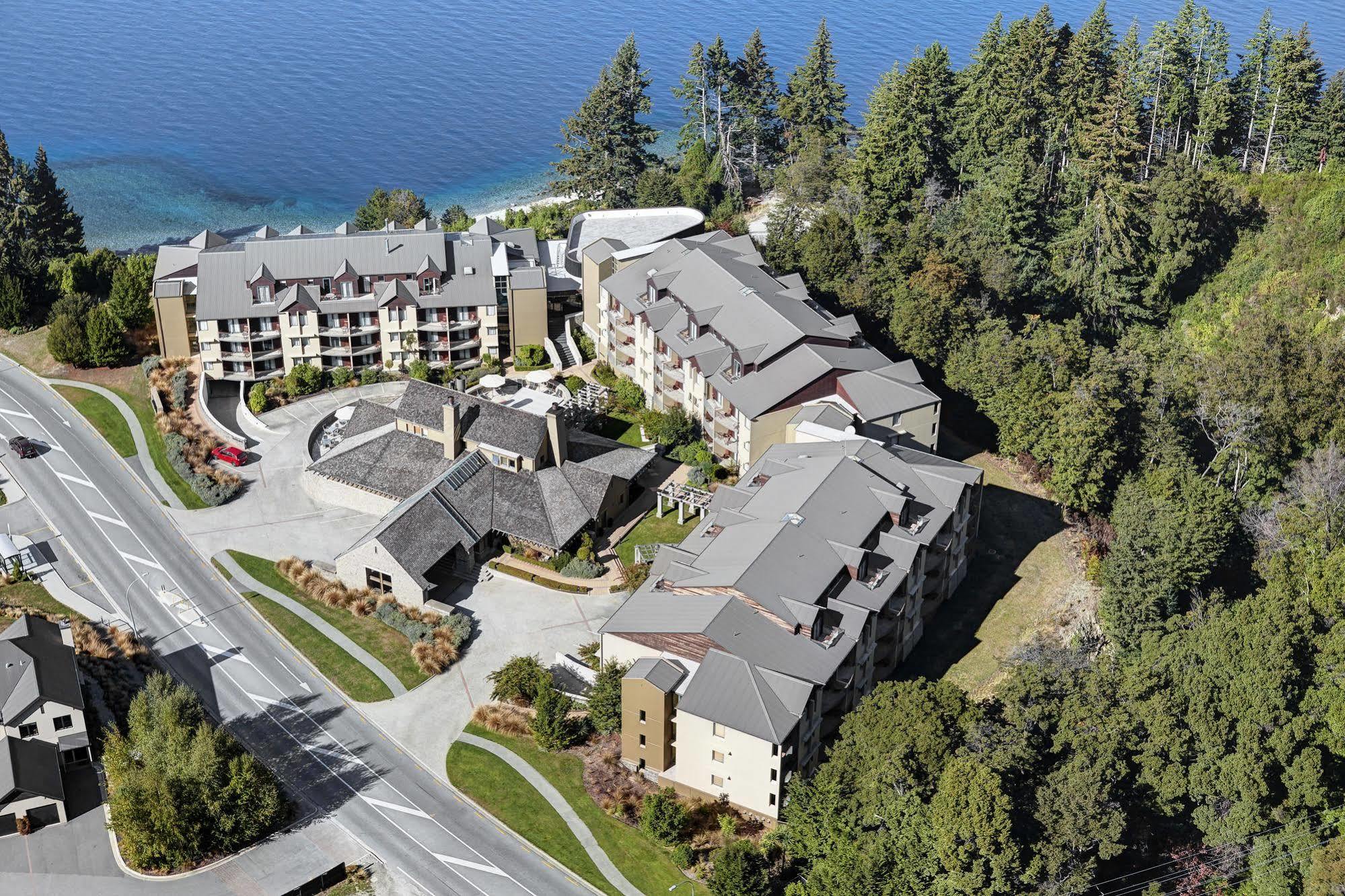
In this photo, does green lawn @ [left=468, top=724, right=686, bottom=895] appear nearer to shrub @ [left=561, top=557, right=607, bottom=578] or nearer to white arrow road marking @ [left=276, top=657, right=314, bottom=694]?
white arrow road marking @ [left=276, top=657, right=314, bottom=694]

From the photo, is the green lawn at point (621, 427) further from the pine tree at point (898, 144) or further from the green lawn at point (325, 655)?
the pine tree at point (898, 144)

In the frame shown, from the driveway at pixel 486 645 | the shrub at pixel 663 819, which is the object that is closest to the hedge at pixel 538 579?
the driveway at pixel 486 645

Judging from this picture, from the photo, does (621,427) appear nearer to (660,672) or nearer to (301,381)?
(301,381)

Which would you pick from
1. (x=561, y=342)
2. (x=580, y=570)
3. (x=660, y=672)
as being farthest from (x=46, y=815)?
(x=561, y=342)

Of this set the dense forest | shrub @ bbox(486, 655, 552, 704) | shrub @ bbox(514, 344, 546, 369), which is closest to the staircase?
shrub @ bbox(514, 344, 546, 369)

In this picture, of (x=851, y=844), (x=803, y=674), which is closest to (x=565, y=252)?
(x=803, y=674)
